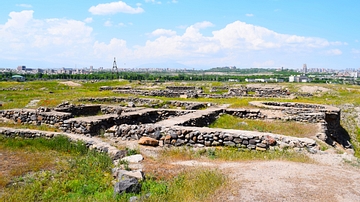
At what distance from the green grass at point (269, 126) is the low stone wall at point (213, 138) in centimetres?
378

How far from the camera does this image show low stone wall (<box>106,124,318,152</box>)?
921cm

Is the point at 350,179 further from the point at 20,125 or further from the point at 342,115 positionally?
the point at 342,115

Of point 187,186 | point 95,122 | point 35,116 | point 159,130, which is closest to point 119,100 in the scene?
point 35,116

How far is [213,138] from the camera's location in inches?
386

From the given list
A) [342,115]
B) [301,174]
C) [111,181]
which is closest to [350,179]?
[301,174]

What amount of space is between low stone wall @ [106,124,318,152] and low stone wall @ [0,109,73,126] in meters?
3.96

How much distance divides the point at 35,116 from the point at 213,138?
9167 mm

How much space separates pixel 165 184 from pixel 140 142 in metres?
3.84

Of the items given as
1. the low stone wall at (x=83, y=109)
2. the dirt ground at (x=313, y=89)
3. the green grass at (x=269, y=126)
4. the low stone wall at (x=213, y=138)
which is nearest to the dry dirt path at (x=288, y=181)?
the low stone wall at (x=213, y=138)

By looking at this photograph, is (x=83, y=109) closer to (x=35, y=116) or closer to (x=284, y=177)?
(x=35, y=116)

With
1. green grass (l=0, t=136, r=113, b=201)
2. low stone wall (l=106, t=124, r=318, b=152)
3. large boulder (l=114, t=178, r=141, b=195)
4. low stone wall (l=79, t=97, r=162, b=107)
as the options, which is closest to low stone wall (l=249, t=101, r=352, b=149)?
low stone wall (l=106, t=124, r=318, b=152)

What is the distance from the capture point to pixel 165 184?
6262 millimetres

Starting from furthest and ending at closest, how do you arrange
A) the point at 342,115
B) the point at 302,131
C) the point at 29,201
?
the point at 342,115 < the point at 302,131 < the point at 29,201

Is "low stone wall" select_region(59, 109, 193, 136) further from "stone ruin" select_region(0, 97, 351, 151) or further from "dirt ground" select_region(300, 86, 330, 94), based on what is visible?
"dirt ground" select_region(300, 86, 330, 94)
